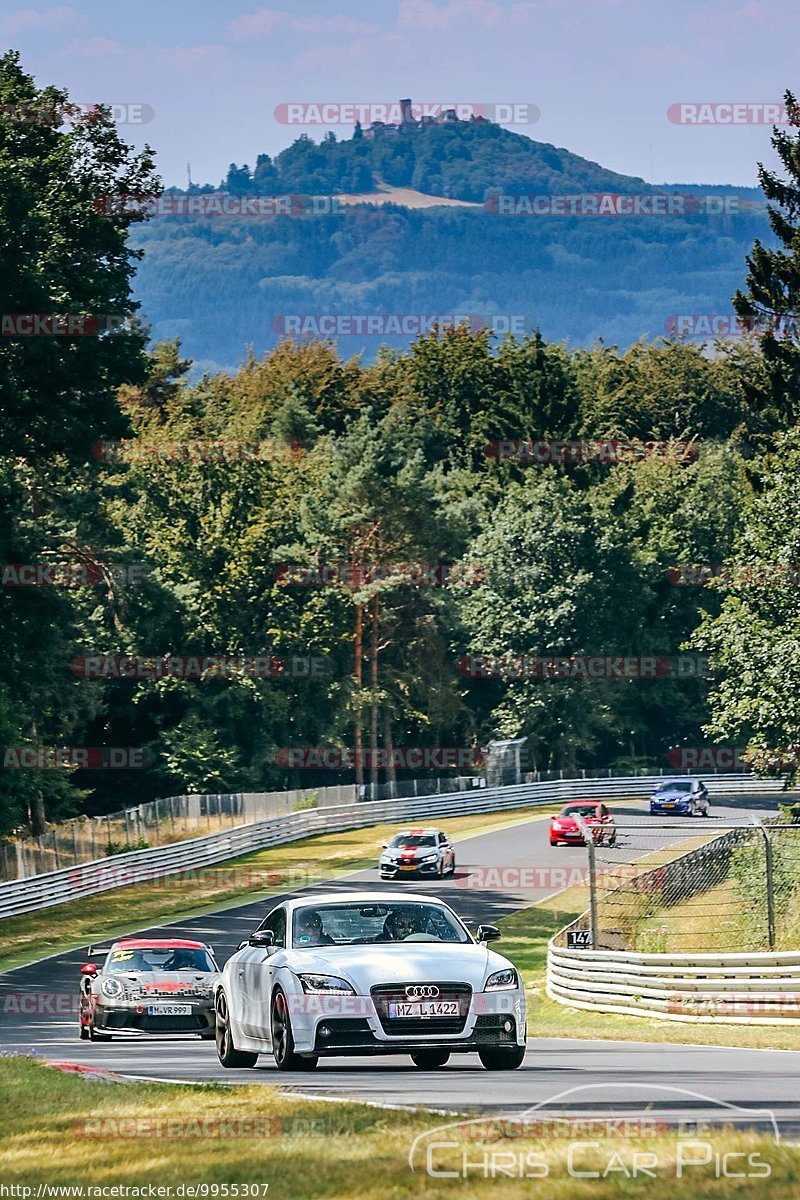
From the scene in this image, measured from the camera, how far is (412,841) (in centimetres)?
5328

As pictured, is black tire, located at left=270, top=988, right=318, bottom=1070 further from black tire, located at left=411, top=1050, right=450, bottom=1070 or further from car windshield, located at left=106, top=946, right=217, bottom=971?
car windshield, located at left=106, top=946, right=217, bottom=971

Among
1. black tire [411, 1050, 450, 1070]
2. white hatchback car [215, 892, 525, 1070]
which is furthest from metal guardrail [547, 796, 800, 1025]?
white hatchback car [215, 892, 525, 1070]

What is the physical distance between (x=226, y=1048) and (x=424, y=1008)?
2.66 meters

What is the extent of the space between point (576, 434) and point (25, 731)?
48175mm

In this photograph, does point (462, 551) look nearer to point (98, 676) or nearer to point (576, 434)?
point (576, 434)

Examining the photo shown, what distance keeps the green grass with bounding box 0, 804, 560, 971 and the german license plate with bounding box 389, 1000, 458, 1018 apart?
2626cm

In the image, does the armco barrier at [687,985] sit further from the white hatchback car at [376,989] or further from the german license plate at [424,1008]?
the german license plate at [424,1008]

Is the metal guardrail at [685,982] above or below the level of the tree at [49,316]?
below

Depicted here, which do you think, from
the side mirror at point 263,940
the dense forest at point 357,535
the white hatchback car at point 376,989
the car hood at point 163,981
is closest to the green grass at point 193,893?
the dense forest at point 357,535

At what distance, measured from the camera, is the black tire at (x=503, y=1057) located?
14.1m

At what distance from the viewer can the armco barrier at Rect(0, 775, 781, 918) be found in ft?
162

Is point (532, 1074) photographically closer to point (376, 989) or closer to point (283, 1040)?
point (376, 989)

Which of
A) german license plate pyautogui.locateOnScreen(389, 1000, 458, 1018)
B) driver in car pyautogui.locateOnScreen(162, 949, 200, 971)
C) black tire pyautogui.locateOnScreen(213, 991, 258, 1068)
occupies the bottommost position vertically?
driver in car pyautogui.locateOnScreen(162, 949, 200, 971)

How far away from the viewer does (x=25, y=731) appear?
200 feet
